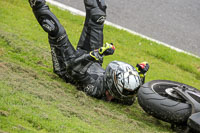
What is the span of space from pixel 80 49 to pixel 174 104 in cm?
198

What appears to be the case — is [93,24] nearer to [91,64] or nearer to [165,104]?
[91,64]

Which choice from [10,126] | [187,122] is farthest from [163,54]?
[10,126]

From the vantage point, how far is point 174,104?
14.8 feet

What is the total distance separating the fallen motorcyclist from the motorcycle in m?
0.35

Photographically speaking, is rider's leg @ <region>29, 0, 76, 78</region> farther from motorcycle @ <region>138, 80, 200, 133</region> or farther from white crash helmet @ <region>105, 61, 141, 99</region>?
motorcycle @ <region>138, 80, 200, 133</region>

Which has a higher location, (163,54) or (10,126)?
(10,126)

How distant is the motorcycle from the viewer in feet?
14.4

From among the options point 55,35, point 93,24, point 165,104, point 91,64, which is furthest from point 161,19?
point 165,104

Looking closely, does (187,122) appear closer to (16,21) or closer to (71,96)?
(71,96)

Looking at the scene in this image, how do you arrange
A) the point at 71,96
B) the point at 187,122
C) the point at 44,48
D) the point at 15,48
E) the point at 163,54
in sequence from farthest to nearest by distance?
the point at 163,54 → the point at 44,48 → the point at 15,48 → the point at 71,96 → the point at 187,122

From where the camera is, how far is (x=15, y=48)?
6.10 m

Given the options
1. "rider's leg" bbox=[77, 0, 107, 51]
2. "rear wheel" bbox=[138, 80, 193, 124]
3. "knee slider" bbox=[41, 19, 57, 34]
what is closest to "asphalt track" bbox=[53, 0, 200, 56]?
"rider's leg" bbox=[77, 0, 107, 51]

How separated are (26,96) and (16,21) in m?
3.57

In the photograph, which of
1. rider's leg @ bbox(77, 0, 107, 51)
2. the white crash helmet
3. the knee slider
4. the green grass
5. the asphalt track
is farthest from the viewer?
the asphalt track
